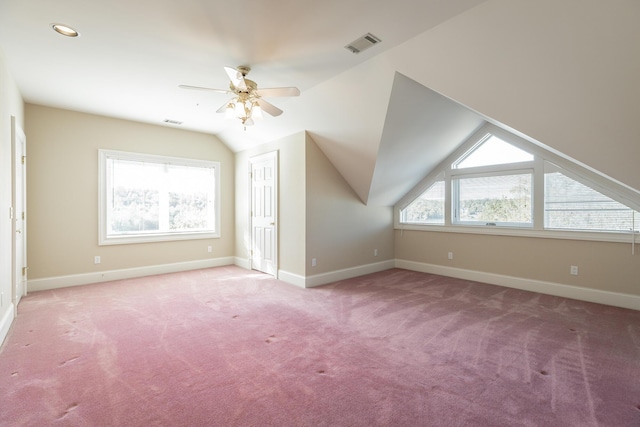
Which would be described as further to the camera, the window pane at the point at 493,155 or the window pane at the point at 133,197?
the window pane at the point at 133,197

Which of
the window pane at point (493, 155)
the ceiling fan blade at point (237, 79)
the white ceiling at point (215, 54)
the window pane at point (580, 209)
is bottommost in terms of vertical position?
the window pane at point (580, 209)

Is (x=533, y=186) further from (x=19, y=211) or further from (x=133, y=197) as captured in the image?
(x=19, y=211)

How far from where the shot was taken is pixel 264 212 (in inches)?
224

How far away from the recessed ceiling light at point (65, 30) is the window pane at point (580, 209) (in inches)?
235

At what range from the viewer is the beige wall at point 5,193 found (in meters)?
2.97

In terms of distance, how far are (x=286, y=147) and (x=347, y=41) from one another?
8.25 feet

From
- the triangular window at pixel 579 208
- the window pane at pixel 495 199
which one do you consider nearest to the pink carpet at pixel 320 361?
the triangular window at pixel 579 208

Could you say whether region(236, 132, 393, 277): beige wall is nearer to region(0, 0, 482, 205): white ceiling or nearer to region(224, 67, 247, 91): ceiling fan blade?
region(0, 0, 482, 205): white ceiling

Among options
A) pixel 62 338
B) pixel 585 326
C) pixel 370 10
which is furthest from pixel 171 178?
pixel 585 326

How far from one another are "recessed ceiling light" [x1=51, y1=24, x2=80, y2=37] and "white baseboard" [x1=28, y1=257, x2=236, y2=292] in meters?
3.77

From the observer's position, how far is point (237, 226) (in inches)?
259

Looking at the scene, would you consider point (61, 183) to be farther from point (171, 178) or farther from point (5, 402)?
point (5, 402)

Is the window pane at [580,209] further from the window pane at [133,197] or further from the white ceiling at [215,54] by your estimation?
the window pane at [133,197]

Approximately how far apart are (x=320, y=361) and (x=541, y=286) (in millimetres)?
3758
